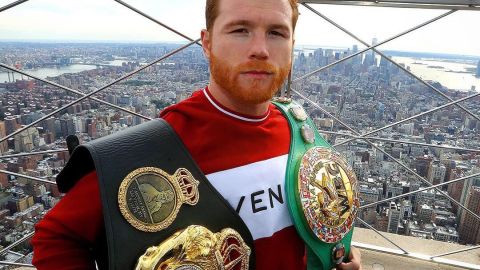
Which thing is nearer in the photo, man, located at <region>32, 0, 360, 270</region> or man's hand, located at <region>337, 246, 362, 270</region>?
man, located at <region>32, 0, 360, 270</region>

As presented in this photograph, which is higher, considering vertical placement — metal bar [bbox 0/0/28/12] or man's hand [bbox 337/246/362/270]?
metal bar [bbox 0/0/28/12]

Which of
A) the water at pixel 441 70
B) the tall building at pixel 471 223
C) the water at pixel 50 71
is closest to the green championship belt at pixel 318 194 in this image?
the water at pixel 50 71

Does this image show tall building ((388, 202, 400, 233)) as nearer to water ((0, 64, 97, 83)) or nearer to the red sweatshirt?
the red sweatshirt

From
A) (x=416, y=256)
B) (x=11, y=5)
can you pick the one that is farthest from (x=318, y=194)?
(x=416, y=256)

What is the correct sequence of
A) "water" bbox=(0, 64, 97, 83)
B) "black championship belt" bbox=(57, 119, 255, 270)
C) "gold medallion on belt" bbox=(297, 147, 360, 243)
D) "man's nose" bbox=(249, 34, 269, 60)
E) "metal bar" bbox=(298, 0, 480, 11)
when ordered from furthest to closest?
"water" bbox=(0, 64, 97, 83) < "metal bar" bbox=(298, 0, 480, 11) < "gold medallion on belt" bbox=(297, 147, 360, 243) < "man's nose" bbox=(249, 34, 269, 60) < "black championship belt" bbox=(57, 119, 255, 270)

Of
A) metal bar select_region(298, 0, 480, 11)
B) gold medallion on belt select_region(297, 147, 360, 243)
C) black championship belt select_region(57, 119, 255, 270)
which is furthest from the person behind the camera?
metal bar select_region(298, 0, 480, 11)

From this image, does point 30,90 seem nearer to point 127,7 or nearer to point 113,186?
point 127,7

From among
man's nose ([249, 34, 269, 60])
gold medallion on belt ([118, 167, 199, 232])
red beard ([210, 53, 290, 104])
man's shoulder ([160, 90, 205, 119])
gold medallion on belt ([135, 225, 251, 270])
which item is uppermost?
man's nose ([249, 34, 269, 60])

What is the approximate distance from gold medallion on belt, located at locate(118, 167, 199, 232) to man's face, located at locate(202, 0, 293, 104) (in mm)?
215

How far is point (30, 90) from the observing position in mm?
1964

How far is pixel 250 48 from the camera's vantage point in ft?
2.22

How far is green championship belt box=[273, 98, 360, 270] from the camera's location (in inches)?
29.9

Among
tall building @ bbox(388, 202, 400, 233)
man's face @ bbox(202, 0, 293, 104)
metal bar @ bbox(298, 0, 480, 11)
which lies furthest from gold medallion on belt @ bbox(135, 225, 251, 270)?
tall building @ bbox(388, 202, 400, 233)

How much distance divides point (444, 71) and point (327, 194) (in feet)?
5.84
